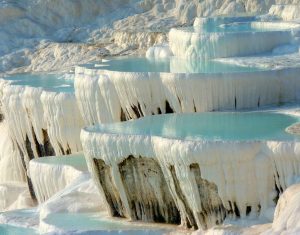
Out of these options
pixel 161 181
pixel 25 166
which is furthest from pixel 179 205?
pixel 25 166

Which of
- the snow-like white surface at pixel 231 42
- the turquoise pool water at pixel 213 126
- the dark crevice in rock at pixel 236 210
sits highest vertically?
the snow-like white surface at pixel 231 42

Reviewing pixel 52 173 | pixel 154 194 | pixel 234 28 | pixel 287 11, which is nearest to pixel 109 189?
pixel 154 194

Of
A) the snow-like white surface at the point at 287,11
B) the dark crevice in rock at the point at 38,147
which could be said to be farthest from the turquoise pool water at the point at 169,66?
the snow-like white surface at the point at 287,11

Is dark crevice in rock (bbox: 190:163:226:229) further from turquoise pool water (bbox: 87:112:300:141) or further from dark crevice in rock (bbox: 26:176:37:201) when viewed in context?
dark crevice in rock (bbox: 26:176:37:201)

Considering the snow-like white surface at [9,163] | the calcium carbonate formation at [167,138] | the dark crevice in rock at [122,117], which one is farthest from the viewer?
the snow-like white surface at [9,163]

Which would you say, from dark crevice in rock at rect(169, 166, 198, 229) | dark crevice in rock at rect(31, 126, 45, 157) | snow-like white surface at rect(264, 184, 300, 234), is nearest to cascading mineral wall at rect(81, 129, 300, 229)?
dark crevice in rock at rect(169, 166, 198, 229)

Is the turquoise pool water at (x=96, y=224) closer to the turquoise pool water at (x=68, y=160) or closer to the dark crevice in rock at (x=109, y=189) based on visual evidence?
the dark crevice in rock at (x=109, y=189)

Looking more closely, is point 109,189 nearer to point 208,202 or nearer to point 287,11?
point 208,202
